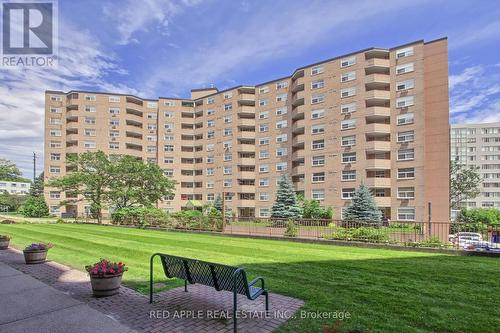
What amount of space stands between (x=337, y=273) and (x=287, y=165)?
46489 millimetres

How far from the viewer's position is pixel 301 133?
53188 millimetres

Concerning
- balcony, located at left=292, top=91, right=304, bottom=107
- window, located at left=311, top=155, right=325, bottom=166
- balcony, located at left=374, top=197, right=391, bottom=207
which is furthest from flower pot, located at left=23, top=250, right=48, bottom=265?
balcony, located at left=292, top=91, right=304, bottom=107

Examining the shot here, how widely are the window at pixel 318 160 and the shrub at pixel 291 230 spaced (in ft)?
104

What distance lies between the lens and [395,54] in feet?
146

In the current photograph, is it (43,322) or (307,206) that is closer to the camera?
(43,322)

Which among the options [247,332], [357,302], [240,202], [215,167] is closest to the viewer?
[247,332]

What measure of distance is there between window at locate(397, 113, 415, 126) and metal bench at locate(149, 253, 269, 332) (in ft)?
144

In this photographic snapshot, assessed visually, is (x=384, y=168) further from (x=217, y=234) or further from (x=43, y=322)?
(x=43, y=322)

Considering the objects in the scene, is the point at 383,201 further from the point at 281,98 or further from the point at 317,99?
the point at 281,98

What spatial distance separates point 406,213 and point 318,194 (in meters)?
12.6

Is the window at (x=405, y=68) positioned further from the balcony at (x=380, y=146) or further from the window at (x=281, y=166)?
the window at (x=281, y=166)

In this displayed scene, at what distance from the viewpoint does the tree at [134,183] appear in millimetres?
36844

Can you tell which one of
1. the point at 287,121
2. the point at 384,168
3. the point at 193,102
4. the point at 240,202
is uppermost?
the point at 193,102

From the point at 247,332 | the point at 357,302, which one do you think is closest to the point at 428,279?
the point at 357,302
